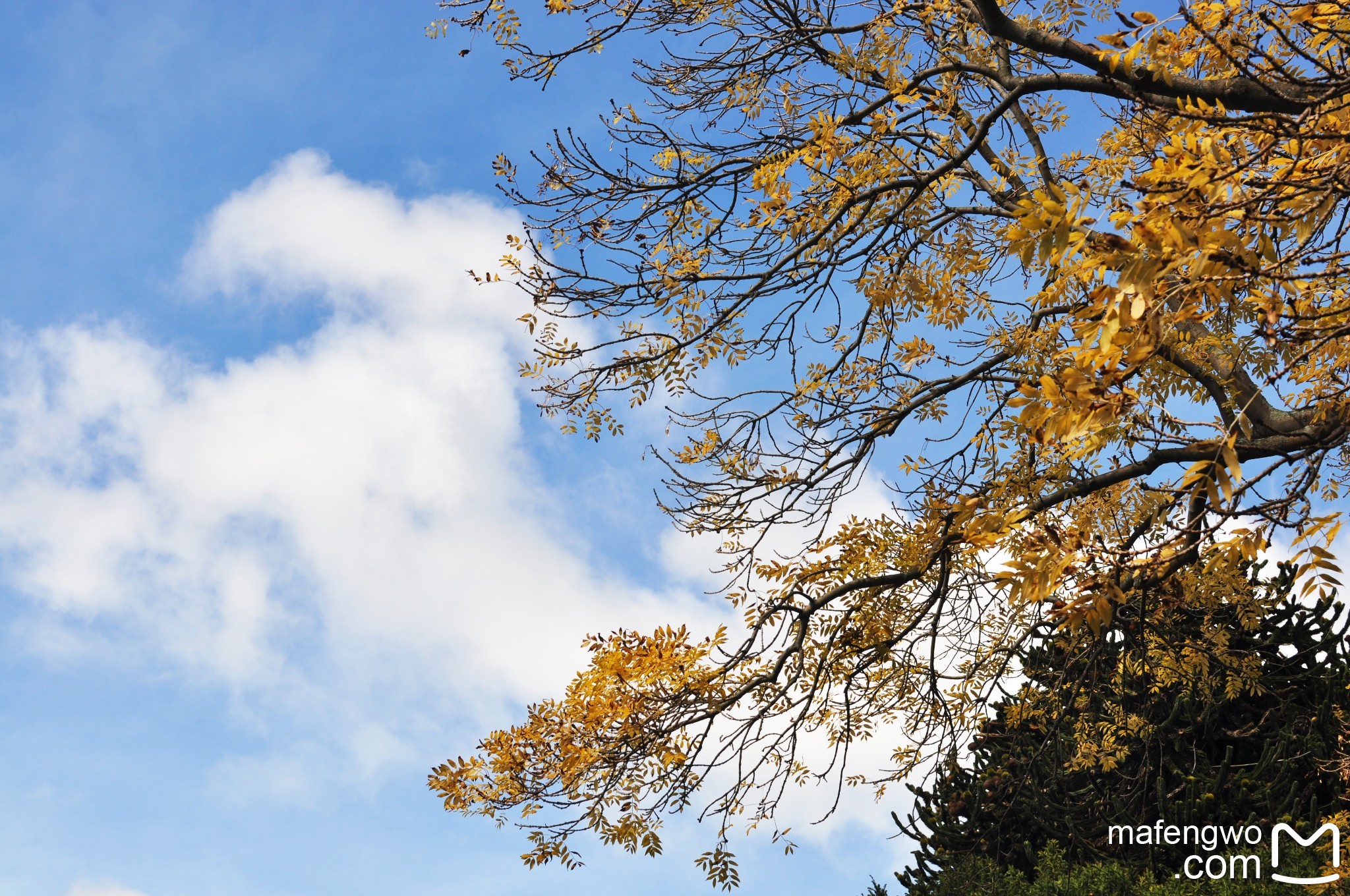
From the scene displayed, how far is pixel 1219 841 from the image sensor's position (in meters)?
8.72

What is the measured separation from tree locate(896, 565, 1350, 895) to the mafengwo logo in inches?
4.6

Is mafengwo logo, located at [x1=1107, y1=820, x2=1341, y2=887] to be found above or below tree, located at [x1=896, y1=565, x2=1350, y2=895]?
below

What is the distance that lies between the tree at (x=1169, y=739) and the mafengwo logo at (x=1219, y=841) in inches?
4.6

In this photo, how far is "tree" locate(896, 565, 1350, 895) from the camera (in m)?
8.31

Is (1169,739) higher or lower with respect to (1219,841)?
higher

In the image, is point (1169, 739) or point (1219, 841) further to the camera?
point (1169, 739)

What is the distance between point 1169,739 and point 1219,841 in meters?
1.01

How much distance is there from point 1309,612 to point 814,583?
237 inches

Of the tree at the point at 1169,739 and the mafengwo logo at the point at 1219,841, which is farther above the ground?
the tree at the point at 1169,739

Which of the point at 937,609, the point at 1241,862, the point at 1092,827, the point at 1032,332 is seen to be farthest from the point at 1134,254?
the point at 1092,827

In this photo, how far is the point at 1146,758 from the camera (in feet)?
25.0

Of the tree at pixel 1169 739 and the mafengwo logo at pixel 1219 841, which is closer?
the mafengwo logo at pixel 1219 841

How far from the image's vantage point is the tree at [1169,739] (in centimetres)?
831

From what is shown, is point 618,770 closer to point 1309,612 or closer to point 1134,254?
point 1134,254
